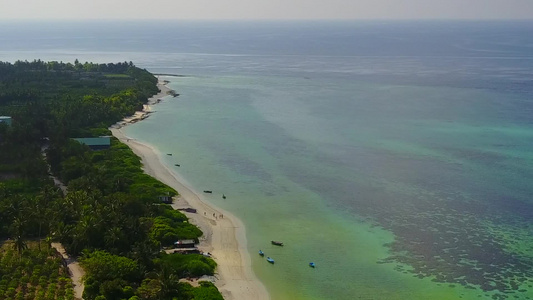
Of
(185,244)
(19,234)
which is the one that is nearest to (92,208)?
(19,234)

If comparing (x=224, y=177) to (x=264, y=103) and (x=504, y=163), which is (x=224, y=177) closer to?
(x=504, y=163)

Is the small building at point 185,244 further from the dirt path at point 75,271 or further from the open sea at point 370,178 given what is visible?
the dirt path at point 75,271

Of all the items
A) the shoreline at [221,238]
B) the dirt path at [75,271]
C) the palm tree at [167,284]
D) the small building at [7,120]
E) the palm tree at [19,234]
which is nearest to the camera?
the palm tree at [167,284]

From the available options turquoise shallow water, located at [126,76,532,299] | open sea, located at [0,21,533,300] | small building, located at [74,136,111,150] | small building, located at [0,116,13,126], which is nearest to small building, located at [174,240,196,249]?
open sea, located at [0,21,533,300]

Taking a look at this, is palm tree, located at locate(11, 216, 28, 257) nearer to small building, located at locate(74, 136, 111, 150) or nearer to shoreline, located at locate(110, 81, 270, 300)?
shoreline, located at locate(110, 81, 270, 300)

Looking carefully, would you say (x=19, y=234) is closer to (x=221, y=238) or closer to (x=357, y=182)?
(x=221, y=238)

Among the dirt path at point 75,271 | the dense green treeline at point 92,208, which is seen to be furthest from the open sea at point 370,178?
the dirt path at point 75,271
